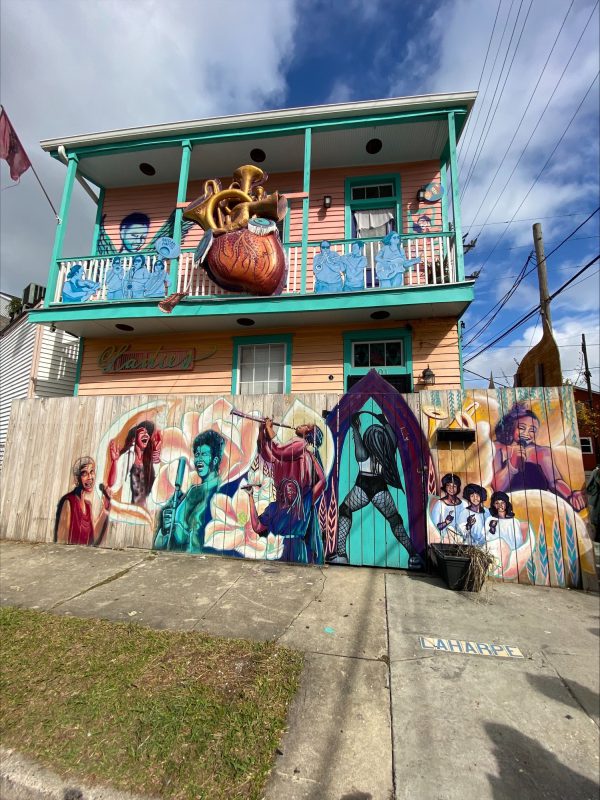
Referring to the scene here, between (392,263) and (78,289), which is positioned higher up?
(392,263)

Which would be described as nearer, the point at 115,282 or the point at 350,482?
the point at 350,482

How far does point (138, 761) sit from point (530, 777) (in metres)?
2.02

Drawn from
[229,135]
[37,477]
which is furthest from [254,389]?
[229,135]

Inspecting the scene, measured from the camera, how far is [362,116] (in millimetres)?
7805

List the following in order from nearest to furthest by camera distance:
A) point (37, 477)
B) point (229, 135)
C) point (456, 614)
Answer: point (456, 614) → point (37, 477) → point (229, 135)

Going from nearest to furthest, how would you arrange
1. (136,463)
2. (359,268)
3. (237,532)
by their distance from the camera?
(237,532) → (136,463) → (359,268)

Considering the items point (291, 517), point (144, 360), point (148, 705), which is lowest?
point (148, 705)

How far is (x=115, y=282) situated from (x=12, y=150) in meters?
3.39

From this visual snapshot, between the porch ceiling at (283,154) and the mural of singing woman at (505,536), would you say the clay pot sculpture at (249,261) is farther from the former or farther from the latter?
the mural of singing woman at (505,536)

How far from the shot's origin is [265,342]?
26.9 feet

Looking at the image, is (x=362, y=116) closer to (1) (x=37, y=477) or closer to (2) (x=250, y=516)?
(2) (x=250, y=516)

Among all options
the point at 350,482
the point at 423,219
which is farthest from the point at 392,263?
the point at 350,482

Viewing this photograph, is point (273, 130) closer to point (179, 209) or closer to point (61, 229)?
point (179, 209)

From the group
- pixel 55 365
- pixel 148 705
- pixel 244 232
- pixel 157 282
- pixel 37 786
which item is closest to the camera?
pixel 37 786
